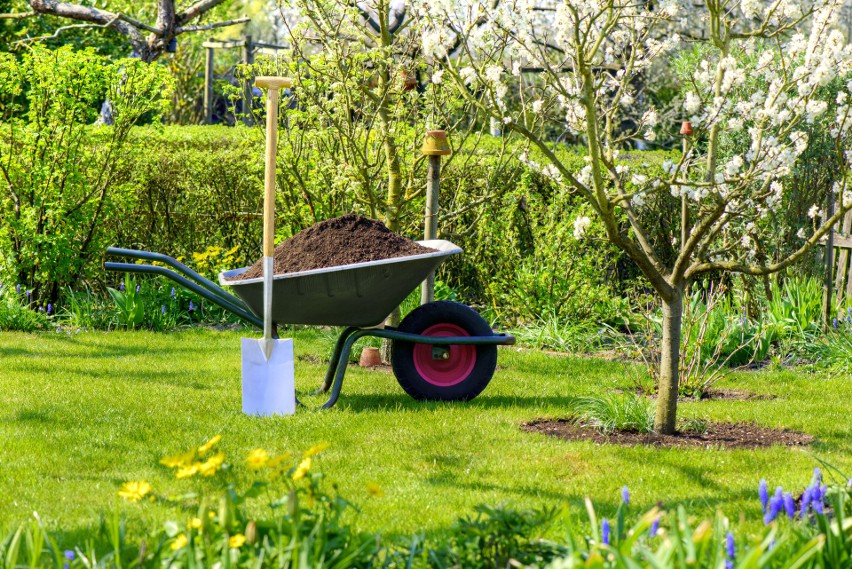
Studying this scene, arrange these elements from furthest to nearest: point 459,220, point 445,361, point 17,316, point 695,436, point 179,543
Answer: point 459,220
point 17,316
point 445,361
point 695,436
point 179,543

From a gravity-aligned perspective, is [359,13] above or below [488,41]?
above

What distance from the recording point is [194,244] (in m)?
7.77

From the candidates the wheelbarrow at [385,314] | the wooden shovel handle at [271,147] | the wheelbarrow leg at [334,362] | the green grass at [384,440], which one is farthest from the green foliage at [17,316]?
the wooden shovel handle at [271,147]

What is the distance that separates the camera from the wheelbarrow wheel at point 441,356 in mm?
5020

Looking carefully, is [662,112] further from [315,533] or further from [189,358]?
[315,533]

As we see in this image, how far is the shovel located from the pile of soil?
0.83 feet

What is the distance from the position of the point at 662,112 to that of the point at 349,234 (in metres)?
12.2

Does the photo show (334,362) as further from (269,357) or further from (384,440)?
(384,440)

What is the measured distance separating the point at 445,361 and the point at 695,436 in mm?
1311

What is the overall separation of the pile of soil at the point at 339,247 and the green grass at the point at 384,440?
2.20 feet

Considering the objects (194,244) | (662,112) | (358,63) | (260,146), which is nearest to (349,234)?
(358,63)

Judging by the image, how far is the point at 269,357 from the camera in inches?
175

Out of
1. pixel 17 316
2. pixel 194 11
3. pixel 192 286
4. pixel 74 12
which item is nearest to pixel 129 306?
pixel 17 316

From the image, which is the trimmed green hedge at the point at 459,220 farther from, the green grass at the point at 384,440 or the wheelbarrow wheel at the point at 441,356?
the wheelbarrow wheel at the point at 441,356
